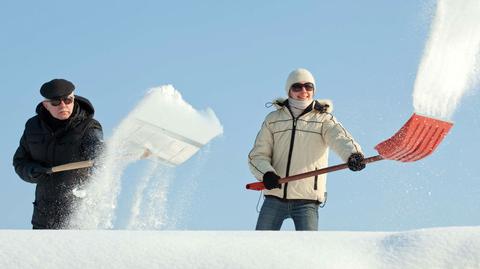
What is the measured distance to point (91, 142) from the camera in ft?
20.0

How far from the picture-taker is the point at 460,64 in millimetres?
6348

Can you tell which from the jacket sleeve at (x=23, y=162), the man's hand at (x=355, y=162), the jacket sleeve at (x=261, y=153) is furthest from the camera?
the jacket sleeve at (x=23, y=162)

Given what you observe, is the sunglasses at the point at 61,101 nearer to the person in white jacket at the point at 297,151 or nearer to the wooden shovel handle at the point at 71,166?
the wooden shovel handle at the point at 71,166

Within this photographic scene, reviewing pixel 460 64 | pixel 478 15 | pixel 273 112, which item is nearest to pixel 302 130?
pixel 273 112

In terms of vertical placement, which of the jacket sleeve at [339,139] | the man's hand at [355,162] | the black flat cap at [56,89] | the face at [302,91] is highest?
the face at [302,91]

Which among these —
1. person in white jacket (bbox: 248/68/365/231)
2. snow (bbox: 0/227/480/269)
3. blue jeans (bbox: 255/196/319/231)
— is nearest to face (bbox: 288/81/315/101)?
person in white jacket (bbox: 248/68/365/231)

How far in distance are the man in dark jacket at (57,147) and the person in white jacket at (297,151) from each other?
4.31 feet

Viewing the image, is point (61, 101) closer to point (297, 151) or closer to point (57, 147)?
point (57, 147)

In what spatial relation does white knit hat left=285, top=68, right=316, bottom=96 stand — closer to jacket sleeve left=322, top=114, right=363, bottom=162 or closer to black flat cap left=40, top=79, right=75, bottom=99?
jacket sleeve left=322, top=114, right=363, bottom=162

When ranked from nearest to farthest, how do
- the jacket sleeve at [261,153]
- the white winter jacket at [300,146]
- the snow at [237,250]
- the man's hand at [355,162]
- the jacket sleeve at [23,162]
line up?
the snow at [237,250] < the man's hand at [355,162] < the white winter jacket at [300,146] < the jacket sleeve at [261,153] < the jacket sleeve at [23,162]

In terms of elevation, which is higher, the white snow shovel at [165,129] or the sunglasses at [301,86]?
the sunglasses at [301,86]

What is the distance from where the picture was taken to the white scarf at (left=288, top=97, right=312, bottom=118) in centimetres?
597

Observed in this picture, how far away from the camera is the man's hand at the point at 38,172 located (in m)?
5.97

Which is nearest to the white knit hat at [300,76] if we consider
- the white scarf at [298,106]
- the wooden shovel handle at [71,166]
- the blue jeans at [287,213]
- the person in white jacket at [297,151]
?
the person in white jacket at [297,151]
